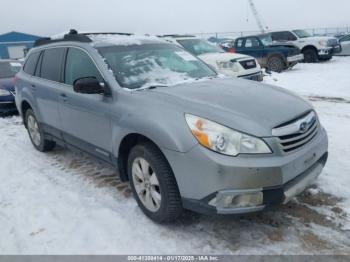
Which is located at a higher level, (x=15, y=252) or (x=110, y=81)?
(x=110, y=81)

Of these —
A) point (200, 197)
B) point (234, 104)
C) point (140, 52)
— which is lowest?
point (200, 197)

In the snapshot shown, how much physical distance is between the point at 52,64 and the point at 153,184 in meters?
2.73

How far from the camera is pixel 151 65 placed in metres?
4.00

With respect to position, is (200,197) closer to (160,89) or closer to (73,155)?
(160,89)

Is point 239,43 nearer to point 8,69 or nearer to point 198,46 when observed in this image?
point 198,46

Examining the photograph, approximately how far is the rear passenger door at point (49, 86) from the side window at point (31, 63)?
0.18 m

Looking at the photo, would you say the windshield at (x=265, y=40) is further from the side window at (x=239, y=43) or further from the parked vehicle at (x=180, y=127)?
the parked vehicle at (x=180, y=127)

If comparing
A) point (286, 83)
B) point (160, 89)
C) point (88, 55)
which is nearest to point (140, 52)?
point (88, 55)

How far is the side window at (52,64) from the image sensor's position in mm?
4738

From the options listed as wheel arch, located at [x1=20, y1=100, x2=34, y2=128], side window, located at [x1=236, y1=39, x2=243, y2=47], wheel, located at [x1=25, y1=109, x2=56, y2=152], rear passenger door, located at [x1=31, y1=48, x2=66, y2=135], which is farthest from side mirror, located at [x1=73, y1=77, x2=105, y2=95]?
side window, located at [x1=236, y1=39, x2=243, y2=47]

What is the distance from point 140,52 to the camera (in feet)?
13.6

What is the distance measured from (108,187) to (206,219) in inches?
56.2

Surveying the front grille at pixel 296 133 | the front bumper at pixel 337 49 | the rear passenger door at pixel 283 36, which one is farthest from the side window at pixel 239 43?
the front grille at pixel 296 133

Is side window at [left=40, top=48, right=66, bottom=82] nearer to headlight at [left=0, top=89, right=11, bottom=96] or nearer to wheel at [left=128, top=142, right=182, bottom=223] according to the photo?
wheel at [left=128, top=142, right=182, bottom=223]
